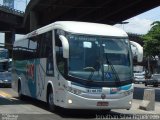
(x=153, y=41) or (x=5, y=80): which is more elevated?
(x=153, y=41)

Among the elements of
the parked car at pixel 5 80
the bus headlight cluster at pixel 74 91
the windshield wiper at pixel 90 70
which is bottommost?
the parked car at pixel 5 80

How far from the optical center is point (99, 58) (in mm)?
16547

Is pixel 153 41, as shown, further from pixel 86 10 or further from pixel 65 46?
pixel 65 46

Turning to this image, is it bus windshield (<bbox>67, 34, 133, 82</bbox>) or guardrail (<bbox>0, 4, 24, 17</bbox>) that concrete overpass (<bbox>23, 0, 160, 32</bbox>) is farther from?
bus windshield (<bbox>67, 34, 133, 82</bbox>)

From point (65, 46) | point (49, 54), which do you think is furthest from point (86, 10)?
point (65, 46)

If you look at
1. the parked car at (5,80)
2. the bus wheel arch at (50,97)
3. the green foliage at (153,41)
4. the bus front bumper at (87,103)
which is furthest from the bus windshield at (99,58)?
the green foliage at (153,41)

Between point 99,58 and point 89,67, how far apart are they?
0.56 metres

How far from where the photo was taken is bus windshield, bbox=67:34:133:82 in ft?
53.3

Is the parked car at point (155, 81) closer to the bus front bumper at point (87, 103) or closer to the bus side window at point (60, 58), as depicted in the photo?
the bus side window at point (60, 58)

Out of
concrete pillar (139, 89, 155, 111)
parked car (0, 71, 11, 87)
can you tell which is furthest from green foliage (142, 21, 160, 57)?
concrete pillar (139, 89, 155, 111)

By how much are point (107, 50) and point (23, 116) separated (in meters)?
3.66

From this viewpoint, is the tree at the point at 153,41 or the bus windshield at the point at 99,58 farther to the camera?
the tree at the point at 153,41

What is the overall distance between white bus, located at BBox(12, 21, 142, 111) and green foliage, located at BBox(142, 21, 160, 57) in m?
66.3

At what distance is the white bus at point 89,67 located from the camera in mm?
16094
